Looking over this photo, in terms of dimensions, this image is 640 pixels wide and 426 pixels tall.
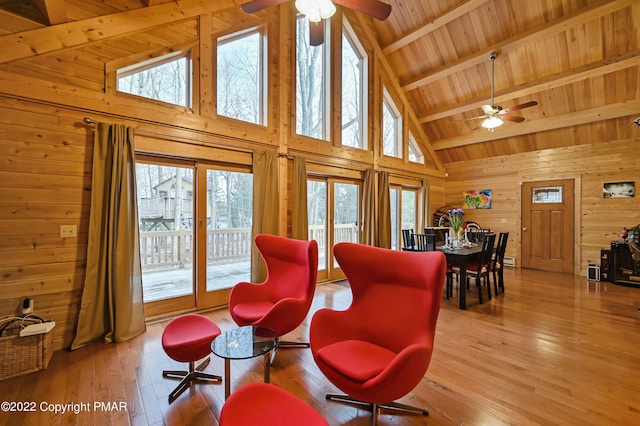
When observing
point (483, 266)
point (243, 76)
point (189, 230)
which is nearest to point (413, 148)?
point (483, 266)

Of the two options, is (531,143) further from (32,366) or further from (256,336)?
(32,366)

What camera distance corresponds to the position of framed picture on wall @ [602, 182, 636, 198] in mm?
5223

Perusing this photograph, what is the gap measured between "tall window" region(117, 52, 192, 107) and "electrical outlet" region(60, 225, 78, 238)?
1.56 meters

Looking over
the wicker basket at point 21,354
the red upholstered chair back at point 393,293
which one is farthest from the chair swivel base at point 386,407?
the wicker basket at point 21,354

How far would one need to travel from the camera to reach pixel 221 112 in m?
3.88

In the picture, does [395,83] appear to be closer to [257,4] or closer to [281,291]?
[257,4]

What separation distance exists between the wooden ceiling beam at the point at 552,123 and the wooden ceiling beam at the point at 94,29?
5971 millimetres

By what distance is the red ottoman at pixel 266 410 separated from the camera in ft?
3.98

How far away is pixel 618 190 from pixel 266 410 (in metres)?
7.33

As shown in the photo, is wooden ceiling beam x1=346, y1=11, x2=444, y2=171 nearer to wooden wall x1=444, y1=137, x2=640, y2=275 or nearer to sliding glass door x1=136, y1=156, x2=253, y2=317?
wooden wall x1=444, y1=137, x2=640, y2=275

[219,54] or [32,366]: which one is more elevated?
[219,54]

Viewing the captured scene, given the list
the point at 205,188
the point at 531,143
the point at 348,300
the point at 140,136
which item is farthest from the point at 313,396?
the point at 531,143

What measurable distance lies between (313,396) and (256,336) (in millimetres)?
603

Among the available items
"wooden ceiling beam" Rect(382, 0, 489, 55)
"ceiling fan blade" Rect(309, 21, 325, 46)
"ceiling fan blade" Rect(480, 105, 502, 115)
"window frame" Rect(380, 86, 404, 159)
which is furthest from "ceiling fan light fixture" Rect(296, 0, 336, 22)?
"window frame" Rect(380, 86, 404, 159)
